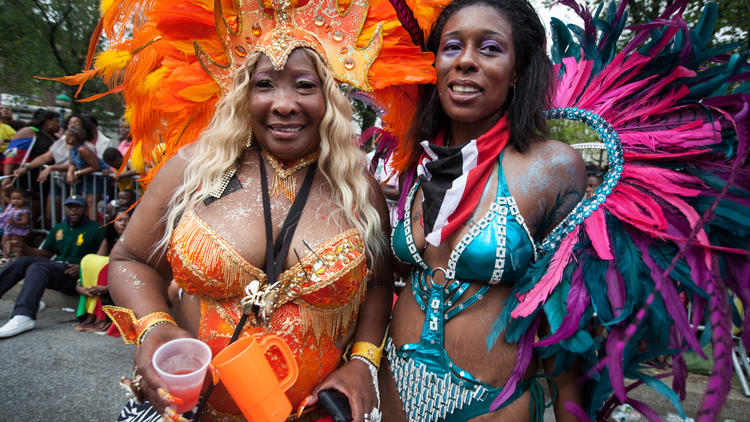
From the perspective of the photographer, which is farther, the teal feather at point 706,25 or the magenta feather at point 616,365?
the teal feather at point 706,25

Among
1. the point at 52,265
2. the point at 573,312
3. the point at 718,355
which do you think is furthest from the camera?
the point at 52,265

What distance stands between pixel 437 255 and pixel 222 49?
1.25 meters

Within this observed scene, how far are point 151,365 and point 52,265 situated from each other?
15.4 feet

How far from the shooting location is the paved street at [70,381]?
11.3ft

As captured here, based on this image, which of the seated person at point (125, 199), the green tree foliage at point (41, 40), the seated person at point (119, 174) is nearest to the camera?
the seated person at point (125, 199)

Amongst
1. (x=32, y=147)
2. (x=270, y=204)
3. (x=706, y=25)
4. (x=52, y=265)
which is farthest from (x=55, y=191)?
(x=706, y=25)

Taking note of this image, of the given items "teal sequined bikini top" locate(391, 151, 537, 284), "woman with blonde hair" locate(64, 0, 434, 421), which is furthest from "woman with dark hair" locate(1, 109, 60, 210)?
"teal sequined bikini top" locate(391, 151, 537, 284)

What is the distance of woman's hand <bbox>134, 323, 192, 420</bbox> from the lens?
1.41 metres

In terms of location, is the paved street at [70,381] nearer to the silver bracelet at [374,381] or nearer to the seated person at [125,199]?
the seated person at [125,199]

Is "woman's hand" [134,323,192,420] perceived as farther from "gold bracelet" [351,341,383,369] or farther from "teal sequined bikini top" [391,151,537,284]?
"teal sequined bikini top" [391,151,537,284]

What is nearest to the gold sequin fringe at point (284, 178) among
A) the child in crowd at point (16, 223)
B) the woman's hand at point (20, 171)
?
the child in crowd at point (16, 223)

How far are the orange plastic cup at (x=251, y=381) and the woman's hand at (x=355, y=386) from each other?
0.30 metres

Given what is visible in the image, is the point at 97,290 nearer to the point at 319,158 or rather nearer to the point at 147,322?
the point at 147,322

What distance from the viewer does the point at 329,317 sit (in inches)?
71.6
